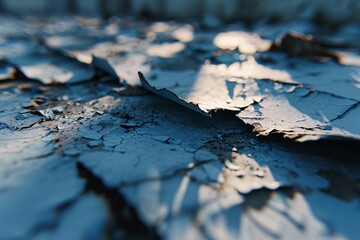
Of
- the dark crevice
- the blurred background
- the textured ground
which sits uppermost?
the blurred background

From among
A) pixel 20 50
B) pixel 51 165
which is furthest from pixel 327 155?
pixel 20 50

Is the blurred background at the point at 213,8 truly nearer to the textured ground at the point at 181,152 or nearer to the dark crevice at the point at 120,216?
the textured ground at the point at 181,152

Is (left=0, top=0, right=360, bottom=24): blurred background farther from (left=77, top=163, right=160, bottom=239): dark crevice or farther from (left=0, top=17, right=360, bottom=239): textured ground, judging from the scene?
(left=77, top=163, right=160, bottom=239): dark crevice

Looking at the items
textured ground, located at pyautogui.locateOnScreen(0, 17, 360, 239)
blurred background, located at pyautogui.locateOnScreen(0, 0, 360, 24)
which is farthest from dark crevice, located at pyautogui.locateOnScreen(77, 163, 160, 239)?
blurred background, located at pyautogui.locateOnScreen(0, 0, 360, 24)

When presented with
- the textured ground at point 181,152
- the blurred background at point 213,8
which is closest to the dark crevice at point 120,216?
the textured ground at point 181,152

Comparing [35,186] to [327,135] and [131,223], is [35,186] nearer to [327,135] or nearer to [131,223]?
[131,223]

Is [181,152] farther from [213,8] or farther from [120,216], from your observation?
[213,8]

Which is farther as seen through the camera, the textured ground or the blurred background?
the blurred background
